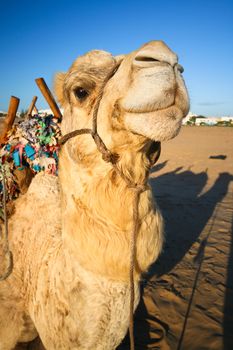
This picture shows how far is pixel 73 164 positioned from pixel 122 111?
471 mm

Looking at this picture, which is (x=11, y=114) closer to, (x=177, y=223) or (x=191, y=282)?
(x=191, y=282)

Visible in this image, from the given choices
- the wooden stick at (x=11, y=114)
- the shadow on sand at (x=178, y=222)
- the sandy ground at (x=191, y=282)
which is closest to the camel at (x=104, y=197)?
the wooden stick at (x=11, y=114)

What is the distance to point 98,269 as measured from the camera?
150 cm

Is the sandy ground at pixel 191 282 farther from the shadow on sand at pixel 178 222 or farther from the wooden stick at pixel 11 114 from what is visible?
the wooden stick at pixel 11 114

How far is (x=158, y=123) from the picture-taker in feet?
3.92

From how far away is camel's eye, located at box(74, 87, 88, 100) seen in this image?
5.13ft

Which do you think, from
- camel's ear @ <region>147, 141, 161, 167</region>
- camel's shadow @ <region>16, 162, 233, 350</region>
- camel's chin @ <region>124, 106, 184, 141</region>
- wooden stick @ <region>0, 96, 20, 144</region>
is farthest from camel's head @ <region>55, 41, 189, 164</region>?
camel's shadow @ <region>16, 162, 233, 350</region>

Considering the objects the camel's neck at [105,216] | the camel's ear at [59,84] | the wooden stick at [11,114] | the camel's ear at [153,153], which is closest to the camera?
the camel's neck at [105,216]

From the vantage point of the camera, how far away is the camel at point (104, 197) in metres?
1.20

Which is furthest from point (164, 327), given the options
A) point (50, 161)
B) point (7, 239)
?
point (50, 161)

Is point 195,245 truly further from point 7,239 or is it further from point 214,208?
point 7,239

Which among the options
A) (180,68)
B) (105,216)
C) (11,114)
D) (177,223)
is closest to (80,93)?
(180,68)

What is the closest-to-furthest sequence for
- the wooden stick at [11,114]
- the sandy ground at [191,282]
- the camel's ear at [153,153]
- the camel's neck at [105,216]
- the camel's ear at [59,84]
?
the camel's neck at [105,216], the camel's ear at [153,153], the camel's ear at [59,84], the wooden stick at [11,114], the sandy ground at [191,282]

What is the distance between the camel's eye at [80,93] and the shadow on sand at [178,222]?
2295mm
